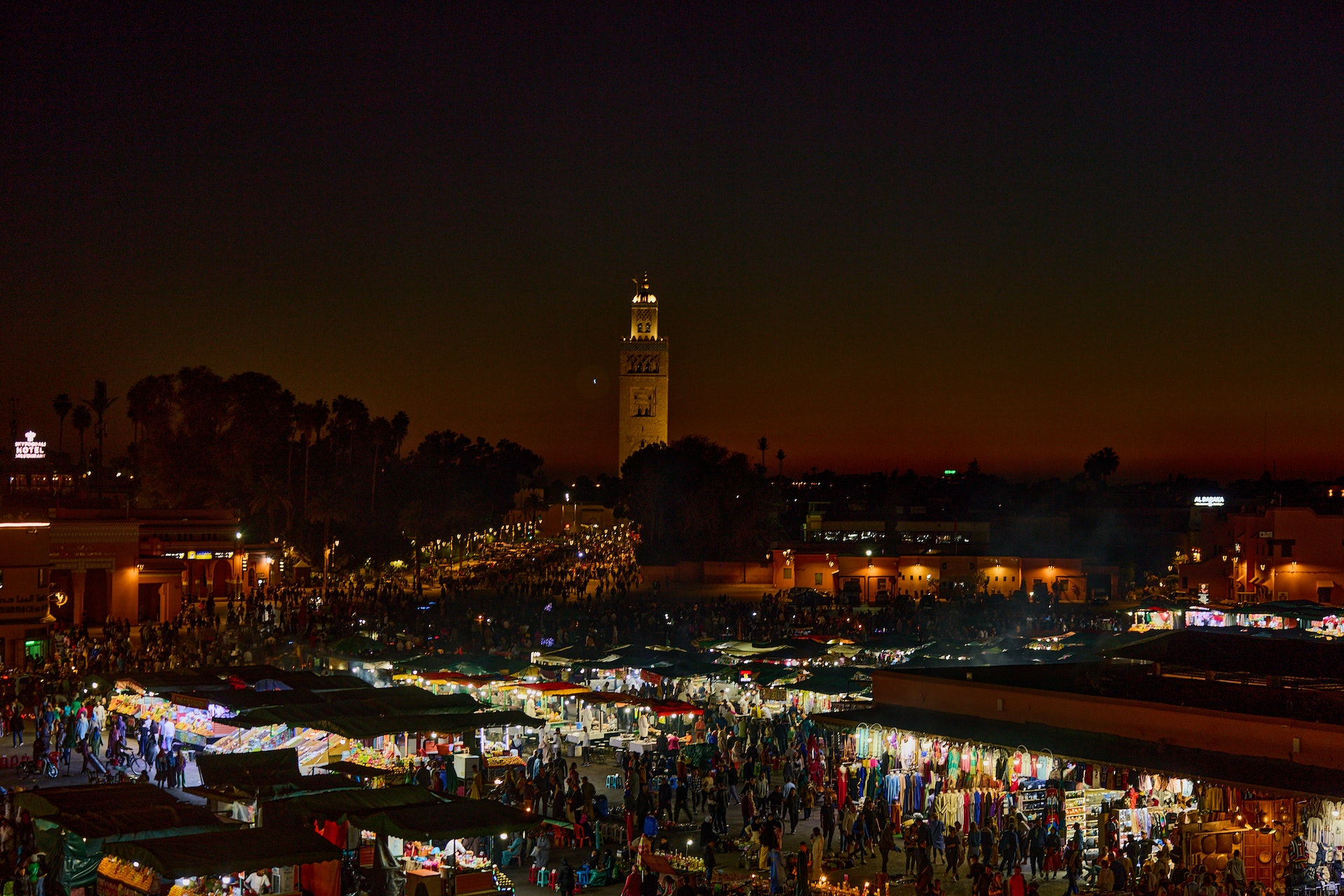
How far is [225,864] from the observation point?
12000mm

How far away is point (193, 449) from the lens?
63750mm

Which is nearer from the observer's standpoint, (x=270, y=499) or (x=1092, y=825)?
(x=1092, y=825)

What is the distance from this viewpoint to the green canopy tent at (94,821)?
42.3 ft

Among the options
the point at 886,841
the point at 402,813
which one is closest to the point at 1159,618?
the point at 886,841

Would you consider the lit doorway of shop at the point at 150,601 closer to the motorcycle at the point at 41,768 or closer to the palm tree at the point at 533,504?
the motorcycle at the point at 41,768

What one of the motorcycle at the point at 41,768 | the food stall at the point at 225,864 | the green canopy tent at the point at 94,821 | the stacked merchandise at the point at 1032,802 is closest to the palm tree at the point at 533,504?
the motorcycle at the point at 41,768

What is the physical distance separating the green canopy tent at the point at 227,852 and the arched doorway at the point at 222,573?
4539 centimetres

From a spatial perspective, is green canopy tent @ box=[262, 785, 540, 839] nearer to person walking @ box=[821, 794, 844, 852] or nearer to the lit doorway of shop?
person walking @ box=[821, 794, 844, 852]

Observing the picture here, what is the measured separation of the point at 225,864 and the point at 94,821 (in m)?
1.97

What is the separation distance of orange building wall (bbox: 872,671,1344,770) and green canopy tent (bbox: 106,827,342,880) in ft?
33.1

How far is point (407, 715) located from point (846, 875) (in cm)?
737

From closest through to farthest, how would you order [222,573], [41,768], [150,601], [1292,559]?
[41,768], [150,601], [1292,559], [222,573]

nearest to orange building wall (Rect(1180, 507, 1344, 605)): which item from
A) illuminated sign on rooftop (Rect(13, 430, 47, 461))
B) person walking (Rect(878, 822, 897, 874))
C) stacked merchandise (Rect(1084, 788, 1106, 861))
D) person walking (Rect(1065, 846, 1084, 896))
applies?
stacked merchandise (Rect(1084, 788, 1106, 861))

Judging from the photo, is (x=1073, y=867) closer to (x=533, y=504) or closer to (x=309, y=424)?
(x=309, y=424)
